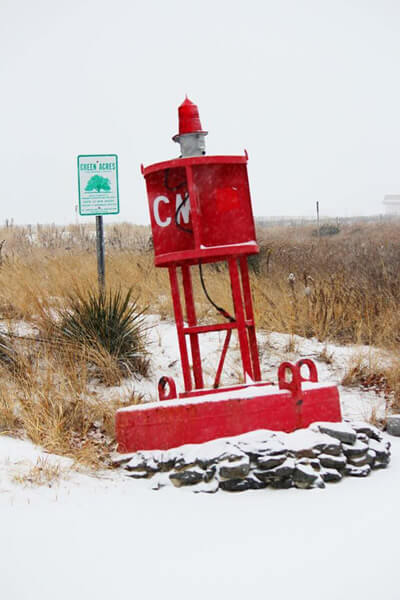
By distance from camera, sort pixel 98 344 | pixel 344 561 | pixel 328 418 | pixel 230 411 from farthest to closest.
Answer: pixel 98 344
pixel 328 418
pixel 230 411
pixel 344 561

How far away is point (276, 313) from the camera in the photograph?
26.4ft

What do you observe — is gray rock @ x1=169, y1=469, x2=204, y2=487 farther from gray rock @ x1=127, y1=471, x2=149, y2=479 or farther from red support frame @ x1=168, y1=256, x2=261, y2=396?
red support frame @ x1=168, y1=256, x2=261, y2=396

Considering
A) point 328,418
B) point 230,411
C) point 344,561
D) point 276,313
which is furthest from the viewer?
point 276,313

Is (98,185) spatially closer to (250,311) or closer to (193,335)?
(193,335)

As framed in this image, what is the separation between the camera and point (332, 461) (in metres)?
4.25

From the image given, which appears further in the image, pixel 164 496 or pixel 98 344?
pixel 98 344

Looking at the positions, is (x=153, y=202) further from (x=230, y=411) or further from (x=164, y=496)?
(x=164, y=496)

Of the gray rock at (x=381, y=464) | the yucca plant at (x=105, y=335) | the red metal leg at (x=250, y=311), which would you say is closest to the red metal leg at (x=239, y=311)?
the red metal leg at (x=250, y=311)

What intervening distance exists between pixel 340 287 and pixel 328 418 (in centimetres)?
405

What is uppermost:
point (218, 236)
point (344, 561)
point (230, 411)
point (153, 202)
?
point (153, 202)

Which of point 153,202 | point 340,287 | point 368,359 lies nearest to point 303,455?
point 153,202

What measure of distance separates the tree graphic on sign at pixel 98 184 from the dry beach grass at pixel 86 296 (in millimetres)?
1102

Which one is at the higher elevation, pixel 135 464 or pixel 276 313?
pixel 276 313

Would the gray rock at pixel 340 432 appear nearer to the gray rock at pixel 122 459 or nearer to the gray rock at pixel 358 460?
the gray rock at pixel 358 460
